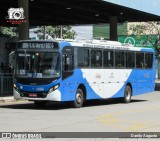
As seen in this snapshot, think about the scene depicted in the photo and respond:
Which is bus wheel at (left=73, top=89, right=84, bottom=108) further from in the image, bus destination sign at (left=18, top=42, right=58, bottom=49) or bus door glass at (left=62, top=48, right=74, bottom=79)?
bus destination sign at (left=18, top=42, right=58, bottom=49)

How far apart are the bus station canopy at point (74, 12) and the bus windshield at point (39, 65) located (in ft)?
45.9

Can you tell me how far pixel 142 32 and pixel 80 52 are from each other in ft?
143

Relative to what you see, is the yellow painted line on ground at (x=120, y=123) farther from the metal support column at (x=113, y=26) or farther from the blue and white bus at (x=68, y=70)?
the metal support column at (x=113, y=26)

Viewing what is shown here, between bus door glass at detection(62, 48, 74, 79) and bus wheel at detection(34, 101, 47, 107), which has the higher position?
bus door glass at detection(62, 48, 74, 79)

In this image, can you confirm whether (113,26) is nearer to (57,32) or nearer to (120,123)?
(120,123)

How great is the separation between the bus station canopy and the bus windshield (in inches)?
550

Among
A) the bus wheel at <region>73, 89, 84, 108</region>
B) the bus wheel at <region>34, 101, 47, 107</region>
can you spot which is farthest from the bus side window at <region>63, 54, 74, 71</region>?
the bus wheel at <region>34, 101, 47, 107</region>

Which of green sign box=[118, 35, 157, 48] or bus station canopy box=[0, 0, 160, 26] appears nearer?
bus station canopy box=[0, 0, 160, 26]

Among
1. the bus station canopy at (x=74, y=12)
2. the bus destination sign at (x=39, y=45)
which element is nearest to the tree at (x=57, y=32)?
the bus station canopy at (x=74, y=12)

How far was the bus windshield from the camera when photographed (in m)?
21.3

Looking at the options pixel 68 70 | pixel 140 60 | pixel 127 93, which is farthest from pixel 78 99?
pixel 140 60

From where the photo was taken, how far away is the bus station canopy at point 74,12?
1476 inches

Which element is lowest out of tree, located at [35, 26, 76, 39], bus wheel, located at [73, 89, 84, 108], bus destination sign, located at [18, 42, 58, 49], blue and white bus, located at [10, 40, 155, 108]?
bus wheel, located at [73, 89, 84, 108]

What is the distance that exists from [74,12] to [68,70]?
21734mm
